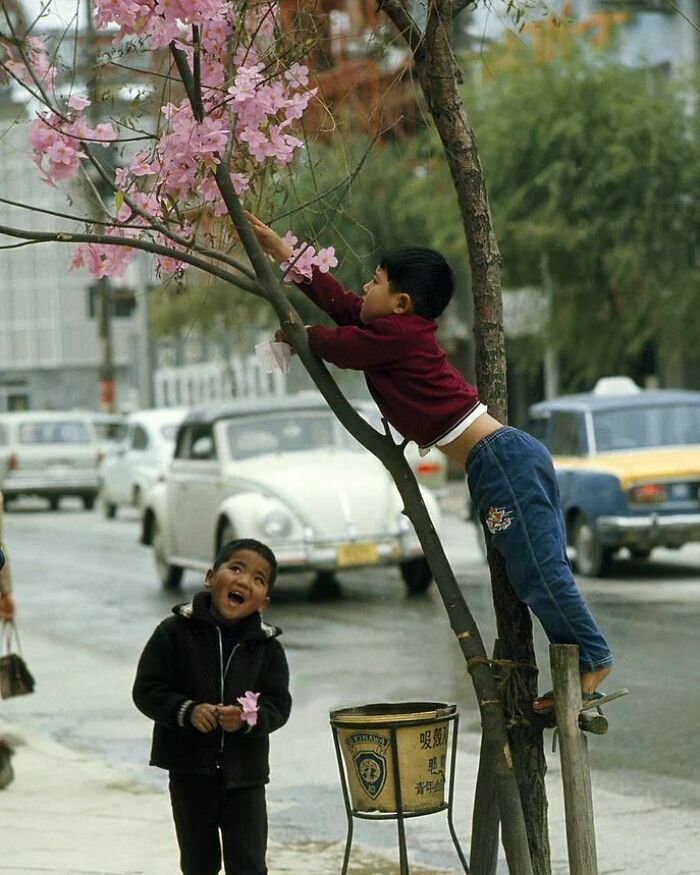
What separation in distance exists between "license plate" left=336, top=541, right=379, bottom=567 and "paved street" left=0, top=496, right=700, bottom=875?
39 cm

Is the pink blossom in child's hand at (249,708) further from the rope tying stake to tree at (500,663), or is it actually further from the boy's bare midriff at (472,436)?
the boy's bare midriff at (472,436)

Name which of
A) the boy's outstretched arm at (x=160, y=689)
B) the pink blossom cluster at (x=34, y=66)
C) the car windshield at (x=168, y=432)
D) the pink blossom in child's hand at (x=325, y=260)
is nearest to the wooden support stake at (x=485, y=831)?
the boy's outstretched arm at (x=160, y=689)

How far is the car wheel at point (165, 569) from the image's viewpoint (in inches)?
714

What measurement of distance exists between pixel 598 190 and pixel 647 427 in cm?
1336

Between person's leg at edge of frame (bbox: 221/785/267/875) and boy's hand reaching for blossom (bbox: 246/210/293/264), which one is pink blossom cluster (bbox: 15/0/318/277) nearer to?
boy's hand reaching for blossom (bbox: 246/210/293/264)

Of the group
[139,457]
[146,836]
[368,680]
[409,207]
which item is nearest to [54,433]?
[139,457]

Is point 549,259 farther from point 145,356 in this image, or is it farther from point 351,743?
point 351,743

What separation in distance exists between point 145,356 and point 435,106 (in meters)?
36.7

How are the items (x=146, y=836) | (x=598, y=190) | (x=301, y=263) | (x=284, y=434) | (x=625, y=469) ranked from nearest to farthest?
1. (x=301, y=263)
2. (x=146, y=836)
3. (x=625, y=469)
4. (x=284, y=434)
5. (x=598, y=190)

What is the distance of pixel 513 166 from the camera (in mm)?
30922

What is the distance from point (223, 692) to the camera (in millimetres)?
5012

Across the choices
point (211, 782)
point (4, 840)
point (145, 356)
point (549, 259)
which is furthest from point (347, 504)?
point (145, 356)

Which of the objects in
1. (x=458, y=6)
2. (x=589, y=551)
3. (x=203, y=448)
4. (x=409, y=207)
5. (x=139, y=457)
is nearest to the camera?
(x=458, y=6)

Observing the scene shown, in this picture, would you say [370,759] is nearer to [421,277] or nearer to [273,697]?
[273,697]
